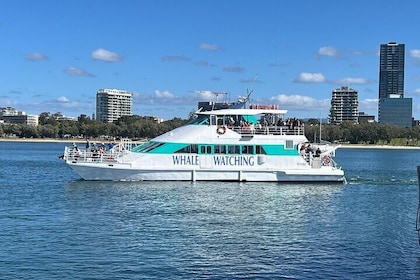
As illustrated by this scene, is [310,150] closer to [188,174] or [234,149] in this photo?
[234,149]

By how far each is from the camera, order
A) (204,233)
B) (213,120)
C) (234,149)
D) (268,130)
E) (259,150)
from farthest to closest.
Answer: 1. (213,120)
2. (268,130)
3. (259,150)
4. (234,149)
5. (204,233)

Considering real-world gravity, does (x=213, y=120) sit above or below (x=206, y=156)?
above

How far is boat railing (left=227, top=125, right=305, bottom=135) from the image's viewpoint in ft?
161

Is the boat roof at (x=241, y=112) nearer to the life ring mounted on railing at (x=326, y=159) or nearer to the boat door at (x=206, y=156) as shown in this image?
the boat door at (x=206, y=156)

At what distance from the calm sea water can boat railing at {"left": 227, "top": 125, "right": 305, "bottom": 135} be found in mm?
5157

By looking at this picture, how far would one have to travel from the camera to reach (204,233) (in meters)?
27.7

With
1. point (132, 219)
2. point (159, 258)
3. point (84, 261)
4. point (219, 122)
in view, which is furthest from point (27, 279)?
point (219, 122)

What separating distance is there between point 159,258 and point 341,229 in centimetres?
1062

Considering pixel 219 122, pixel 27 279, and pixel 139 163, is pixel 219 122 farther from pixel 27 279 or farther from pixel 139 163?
pixel 27 279

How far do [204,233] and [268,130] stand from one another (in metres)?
22.8

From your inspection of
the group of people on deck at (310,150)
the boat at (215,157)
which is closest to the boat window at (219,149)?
the boat at (215,157)

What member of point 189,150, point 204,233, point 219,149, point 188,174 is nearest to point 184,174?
point 188,174

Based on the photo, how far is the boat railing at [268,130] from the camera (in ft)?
161

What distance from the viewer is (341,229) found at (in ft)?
96.9
